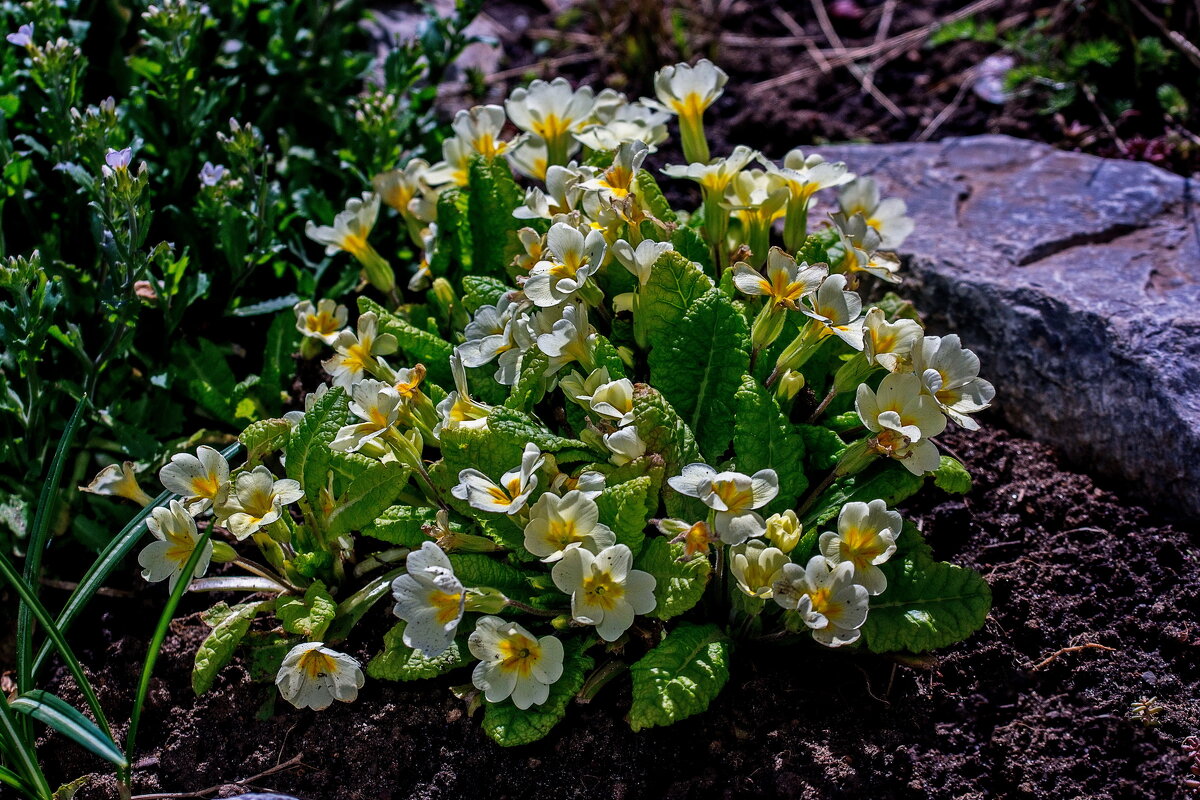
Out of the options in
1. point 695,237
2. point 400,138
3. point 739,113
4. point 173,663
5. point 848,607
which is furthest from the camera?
point 739,113

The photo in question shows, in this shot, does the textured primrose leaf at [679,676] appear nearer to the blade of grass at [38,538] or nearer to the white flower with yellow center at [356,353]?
the white flower with yellow center at [356,353]

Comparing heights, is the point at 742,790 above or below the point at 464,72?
below

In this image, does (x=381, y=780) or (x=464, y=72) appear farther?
(x=464, y=72)

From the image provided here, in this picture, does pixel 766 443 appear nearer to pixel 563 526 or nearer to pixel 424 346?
pixel 563 526

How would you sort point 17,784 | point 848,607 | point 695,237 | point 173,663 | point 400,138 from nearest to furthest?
point 848,607 < point 17,784 < point 173,663 < point 695,237 < point 400,138

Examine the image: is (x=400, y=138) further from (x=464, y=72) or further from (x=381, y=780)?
(x=381, y=780)

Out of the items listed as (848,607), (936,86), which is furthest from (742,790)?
(936,86)
